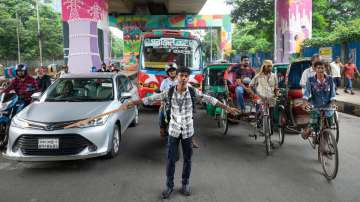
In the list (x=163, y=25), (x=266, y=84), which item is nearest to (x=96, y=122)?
(x=266, y=84)

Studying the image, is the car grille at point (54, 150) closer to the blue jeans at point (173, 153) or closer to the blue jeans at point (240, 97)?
the blue jeans at point (173, 153)

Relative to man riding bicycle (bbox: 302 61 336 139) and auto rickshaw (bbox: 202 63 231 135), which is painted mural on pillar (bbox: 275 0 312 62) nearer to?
auto rickshaw (bbox: 202 63 231 135)

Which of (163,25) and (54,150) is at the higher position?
(163,25)

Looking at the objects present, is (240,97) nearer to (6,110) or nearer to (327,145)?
(327,145)

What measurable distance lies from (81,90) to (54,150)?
188 centimetres

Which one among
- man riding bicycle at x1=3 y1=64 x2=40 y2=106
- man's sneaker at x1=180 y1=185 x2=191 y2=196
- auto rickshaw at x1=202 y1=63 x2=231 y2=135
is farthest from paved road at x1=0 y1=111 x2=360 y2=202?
auto rickshaw at x1=202 y1=63 x2=231 y2=135

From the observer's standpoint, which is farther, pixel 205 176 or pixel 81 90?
pixel 81 90

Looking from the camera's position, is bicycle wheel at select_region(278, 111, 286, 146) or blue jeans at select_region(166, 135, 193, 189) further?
bicycle wheel at select_region(278, 111, 286, 146)

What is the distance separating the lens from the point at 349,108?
41.0 ft

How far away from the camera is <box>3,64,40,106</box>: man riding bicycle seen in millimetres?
7332

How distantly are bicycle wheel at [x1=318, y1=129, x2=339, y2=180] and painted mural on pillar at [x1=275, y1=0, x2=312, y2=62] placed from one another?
20.4 meters

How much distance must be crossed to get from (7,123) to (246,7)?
25751 mm

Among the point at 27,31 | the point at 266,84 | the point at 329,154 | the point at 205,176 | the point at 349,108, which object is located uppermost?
the point at 27,31

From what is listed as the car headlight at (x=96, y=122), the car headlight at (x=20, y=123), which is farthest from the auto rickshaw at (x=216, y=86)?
the car headlight at (x=20, y=123)
